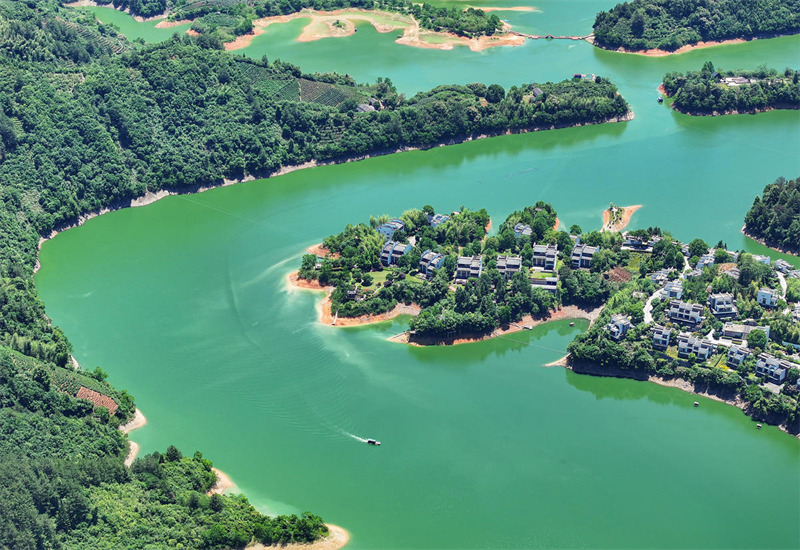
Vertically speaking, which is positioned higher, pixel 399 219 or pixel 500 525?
pixel 399 219

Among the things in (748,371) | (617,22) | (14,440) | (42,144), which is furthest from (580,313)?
(617,22)

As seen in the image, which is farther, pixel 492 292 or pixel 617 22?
pixel 617 22

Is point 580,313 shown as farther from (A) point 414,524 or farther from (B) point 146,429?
(B) point 146,429

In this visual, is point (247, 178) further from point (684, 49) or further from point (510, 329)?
point (684, 49)

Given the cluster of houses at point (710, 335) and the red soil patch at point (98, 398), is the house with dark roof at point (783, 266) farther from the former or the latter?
the red soil patch at point (98, 398)

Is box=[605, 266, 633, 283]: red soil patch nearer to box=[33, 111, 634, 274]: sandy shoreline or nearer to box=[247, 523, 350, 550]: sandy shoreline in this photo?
box=[33, 111, 634, 274]: sandy shoreline

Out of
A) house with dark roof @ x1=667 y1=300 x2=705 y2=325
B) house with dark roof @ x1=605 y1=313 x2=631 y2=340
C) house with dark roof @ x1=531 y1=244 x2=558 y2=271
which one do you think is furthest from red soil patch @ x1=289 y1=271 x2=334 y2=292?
house with dark roof @ x1=667 y1=300 x2=705 y2=325

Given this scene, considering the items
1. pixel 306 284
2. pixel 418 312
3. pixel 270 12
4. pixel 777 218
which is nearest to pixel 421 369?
pixel 418 312
